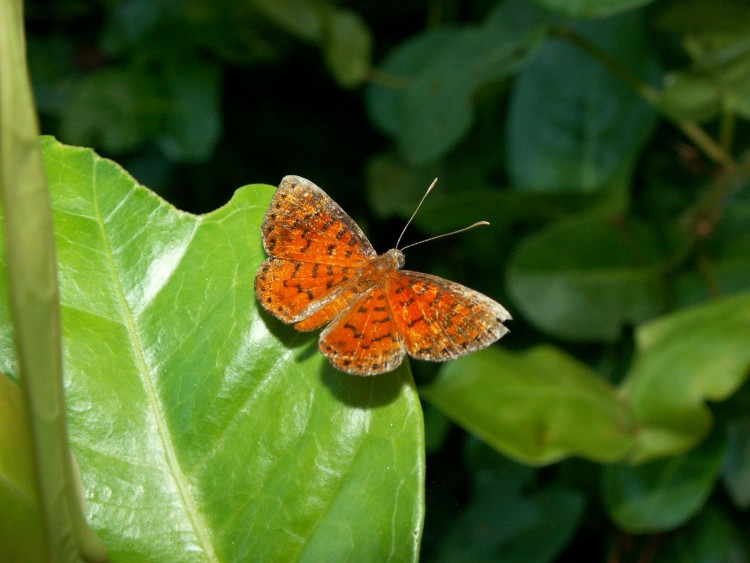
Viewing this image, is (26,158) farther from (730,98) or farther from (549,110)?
(549,110)

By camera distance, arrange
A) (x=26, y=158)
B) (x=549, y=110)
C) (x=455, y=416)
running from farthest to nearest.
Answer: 1. (x=549, y=110)
2. (x=455, y=416)
3. (x=26, y=158)

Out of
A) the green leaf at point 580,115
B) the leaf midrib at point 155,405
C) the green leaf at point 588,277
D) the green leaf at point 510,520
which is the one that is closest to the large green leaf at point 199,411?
the leaf midrib at point 155,405

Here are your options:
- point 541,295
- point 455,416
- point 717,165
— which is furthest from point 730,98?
point 455,416

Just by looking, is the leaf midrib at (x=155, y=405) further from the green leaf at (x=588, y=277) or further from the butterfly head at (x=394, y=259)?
the green leaf at (x=588, y=277)

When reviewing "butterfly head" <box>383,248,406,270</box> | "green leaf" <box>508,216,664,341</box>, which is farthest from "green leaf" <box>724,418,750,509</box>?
"butterfly head" <box>383,248,406,270</box>

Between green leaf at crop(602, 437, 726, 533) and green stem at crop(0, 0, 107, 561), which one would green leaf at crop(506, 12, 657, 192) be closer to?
green leaf at crop(602, 437, 726, 533)

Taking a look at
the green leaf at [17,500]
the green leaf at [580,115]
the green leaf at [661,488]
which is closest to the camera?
the green leaf at [17,500]
